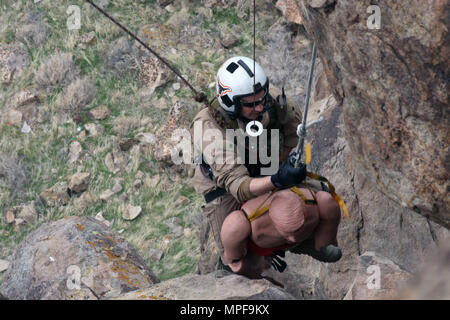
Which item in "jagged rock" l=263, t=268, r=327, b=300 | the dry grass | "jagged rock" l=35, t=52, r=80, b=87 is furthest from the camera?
A: "jagged rock" l=35, t=52, r=80, b=87

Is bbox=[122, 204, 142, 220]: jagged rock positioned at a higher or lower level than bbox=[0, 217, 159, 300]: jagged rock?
lower

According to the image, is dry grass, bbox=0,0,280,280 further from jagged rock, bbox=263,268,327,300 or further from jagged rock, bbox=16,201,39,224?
jagged rock, bbox=263,268,327,300

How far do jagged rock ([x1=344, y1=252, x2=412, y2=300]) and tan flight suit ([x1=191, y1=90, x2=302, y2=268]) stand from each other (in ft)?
4.01

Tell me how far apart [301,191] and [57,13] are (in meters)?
9.09

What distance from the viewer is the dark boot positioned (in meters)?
5.10

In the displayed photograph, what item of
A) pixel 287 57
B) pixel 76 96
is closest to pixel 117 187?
pixel 76 96

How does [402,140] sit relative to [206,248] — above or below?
above

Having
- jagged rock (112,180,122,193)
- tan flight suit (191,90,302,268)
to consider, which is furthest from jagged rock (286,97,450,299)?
jagged rock (112,180,122,193)

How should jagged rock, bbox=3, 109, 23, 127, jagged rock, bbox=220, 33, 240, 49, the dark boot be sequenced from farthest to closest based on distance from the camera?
1. jagged rock, bbox=220, 33, 240, 49
2. jagged rock, bbox=3, 109, 23, 127
3. the dark boot

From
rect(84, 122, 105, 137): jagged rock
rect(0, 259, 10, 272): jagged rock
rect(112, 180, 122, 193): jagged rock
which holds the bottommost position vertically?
rect(0, 259, 10, 272): jagged rock

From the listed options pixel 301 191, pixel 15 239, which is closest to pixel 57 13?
pixel 15 239

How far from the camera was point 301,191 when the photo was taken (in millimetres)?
4789

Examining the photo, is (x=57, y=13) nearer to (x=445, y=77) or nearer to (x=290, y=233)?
(x=290, y=233)

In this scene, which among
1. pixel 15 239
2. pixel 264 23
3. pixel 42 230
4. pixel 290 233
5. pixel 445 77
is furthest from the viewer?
pixel 264 23
